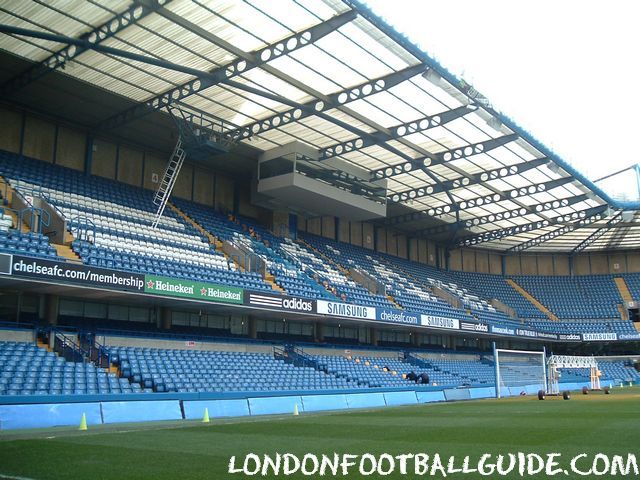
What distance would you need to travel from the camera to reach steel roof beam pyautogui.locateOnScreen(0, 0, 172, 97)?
21.7 meters

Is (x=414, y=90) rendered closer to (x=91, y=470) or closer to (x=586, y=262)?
(x=91, y=470)

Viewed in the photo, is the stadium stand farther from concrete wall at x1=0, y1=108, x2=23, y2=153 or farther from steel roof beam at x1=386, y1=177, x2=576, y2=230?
steel roof beam at x1=386, y1=177, x2=576, y2=230

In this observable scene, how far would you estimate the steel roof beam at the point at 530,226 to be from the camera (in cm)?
4828

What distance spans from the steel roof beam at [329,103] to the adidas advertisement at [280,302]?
837 centimetres

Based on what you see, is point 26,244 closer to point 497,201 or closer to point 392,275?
point 392,275

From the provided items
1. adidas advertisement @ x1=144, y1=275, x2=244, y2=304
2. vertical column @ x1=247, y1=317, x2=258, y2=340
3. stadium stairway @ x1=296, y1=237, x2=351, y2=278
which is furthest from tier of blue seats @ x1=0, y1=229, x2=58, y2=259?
stadium stairway @ x1=296, y1=237, x2=351, y2=278

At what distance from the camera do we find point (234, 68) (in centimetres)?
2586

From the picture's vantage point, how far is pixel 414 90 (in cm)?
2859

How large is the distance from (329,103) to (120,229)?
11036 millimetres

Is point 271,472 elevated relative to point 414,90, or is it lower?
lower

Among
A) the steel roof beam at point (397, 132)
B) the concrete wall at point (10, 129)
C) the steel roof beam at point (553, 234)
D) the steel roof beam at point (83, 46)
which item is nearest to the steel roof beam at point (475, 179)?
the steel roof beam at point (397, 132)

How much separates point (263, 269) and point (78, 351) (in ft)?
38.0

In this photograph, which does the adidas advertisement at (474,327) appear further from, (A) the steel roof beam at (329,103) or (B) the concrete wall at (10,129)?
(B) the concrete wall at (10,129)

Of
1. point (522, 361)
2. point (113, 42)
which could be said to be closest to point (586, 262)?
point (522, 361)
